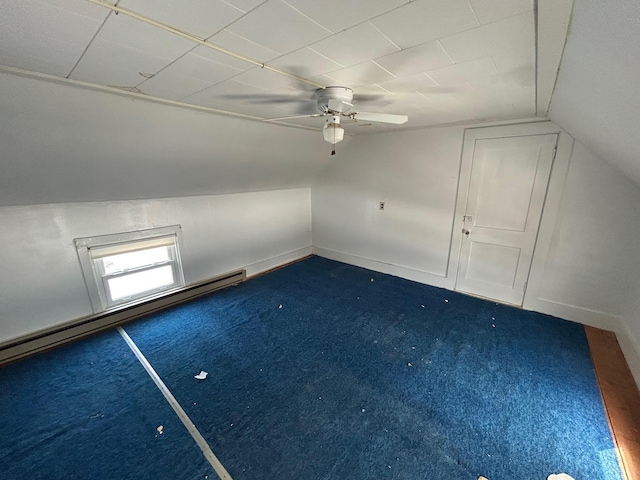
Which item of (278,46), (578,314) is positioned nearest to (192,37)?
(278,46)

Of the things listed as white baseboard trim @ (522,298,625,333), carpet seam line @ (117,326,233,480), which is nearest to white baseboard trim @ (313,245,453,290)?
white baseboard trim @ (522,298,625,333)

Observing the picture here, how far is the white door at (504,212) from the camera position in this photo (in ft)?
9.23

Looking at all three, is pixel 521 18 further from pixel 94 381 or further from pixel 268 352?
pixel 94 381

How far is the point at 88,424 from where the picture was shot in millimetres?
1739

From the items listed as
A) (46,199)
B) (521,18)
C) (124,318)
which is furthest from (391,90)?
(124,318)

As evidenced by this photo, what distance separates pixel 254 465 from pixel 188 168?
8.71 ft

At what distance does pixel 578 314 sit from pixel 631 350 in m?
0.58

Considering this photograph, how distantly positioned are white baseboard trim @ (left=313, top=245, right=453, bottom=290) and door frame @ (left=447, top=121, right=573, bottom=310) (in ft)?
1.14

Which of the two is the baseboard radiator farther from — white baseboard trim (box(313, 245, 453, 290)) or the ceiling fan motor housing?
the ceiling fan motor housing

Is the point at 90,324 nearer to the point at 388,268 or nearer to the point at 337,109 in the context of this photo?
the point at 337,109

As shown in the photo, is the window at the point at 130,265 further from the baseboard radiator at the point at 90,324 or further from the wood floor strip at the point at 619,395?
the wood floor strip at the point at 619,395

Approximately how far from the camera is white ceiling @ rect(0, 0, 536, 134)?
39.1 inches

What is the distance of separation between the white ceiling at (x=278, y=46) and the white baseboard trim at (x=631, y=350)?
2.25 metres

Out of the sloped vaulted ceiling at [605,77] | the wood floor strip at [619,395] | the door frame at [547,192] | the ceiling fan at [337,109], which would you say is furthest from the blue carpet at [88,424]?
the door frame at [547,192]
